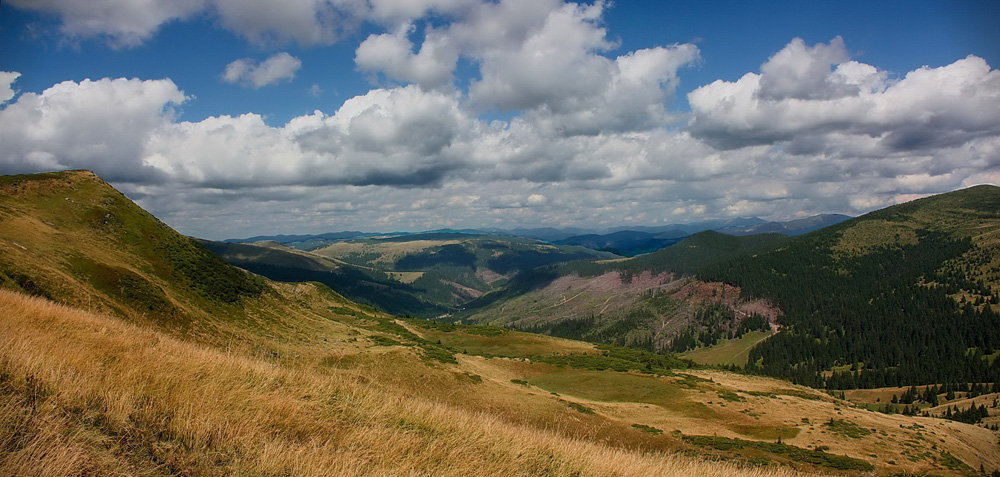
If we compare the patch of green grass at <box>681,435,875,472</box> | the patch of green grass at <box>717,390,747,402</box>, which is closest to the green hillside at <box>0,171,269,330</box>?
the patch of green grass at <box>681,435,875,472</box>

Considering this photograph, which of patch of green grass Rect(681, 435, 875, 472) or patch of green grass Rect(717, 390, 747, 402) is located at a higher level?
patch of green grass Rect(681, 435, 875, 472)

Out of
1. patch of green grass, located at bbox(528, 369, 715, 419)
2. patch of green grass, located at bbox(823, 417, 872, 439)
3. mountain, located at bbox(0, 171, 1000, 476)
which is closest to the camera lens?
mountain, located at bbox(0, 171, 1000, 476)

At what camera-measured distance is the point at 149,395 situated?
637 centimetres

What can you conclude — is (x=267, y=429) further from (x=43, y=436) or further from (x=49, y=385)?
(x=49, y=385)

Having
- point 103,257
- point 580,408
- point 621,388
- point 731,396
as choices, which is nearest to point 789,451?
point 580,408

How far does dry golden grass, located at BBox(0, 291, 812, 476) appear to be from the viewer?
16.7ft

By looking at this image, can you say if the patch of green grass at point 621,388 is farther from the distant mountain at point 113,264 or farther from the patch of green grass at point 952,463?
the distant mountain at point 113,264

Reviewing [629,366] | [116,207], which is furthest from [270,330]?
[629,366]

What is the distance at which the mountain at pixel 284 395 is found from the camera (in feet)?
18.5

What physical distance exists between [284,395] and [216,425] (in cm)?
159

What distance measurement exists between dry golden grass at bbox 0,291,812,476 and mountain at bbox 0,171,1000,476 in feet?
0.11

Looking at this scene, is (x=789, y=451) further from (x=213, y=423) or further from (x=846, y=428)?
(x=213, y=423)

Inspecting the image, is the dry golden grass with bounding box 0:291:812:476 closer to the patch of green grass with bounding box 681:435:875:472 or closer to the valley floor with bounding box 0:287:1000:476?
the valley floor with bounding box 0:287:1000:476

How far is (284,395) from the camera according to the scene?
7.49 m
